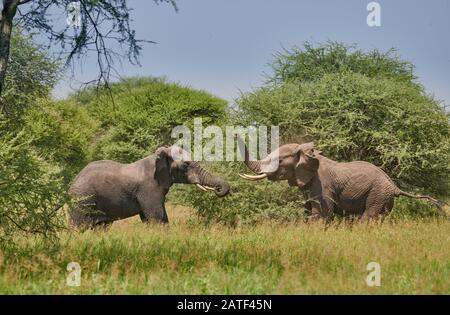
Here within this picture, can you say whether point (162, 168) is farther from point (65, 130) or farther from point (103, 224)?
point (65, 130)

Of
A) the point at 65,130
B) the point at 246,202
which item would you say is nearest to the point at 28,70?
the point at 65,130

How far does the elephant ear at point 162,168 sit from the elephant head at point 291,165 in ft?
5.69

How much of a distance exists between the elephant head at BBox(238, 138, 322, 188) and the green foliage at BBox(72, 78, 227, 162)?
1517 cm

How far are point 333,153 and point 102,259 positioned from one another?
424 inches

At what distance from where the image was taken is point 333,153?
19.6 metres

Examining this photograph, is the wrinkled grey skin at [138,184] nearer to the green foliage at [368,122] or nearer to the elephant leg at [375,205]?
the elephant leg at [375,205]

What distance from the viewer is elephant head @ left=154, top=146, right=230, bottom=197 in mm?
16297

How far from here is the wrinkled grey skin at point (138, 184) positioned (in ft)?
52.5

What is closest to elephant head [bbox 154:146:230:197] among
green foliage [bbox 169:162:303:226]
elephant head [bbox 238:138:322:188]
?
elephant head [bbox 238:138:322:188]

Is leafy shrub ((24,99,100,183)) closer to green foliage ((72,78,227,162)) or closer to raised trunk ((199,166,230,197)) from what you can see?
green foliage ((72,78,227,162))

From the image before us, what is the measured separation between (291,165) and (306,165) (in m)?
0.40

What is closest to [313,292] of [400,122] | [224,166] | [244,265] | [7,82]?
[244,265]

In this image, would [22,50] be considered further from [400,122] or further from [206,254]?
[206,254]

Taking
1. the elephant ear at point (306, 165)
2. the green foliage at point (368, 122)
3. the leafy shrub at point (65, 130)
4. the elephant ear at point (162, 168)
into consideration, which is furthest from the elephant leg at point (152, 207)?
the leafy shrub at point (65, 130)
